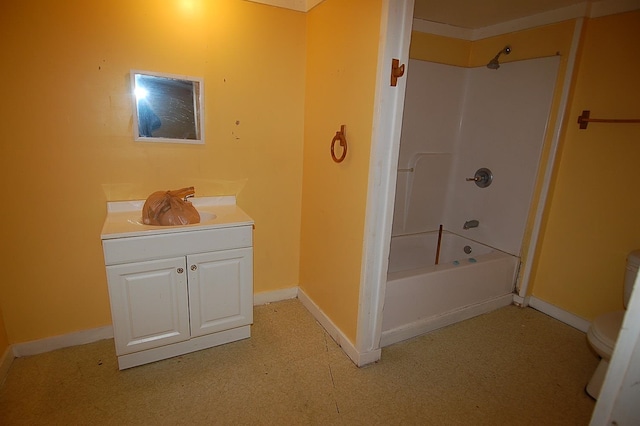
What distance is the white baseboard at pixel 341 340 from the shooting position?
1802mm

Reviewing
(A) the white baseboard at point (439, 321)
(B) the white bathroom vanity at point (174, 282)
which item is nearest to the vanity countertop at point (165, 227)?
(B) the white bathroom vanity at point (174, 282)

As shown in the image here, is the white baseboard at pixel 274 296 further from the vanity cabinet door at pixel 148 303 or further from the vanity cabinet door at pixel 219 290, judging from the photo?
the vanity cabinet door at pixel 148 303

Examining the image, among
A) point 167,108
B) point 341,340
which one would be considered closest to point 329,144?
point 167,108

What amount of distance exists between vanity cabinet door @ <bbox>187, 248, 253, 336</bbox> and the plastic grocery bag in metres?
0.21

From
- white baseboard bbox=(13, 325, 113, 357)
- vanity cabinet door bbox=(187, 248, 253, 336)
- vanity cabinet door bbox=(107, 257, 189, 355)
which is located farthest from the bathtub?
white baseboard bbox=(13, 325, 113, 357)

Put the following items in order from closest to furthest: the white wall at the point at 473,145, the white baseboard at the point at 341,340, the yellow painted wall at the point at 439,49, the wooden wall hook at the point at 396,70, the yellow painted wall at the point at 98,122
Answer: the wooden wall hook at the point at 396,70 < the yellow painted wall at the point at 98,122 < the white baseboard at the point at 341,340 < the white wall at the point at 473,145 < the yellow painted wall at the point at 439,49

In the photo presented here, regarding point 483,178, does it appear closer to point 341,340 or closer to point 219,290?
point 341,340

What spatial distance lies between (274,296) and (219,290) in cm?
71

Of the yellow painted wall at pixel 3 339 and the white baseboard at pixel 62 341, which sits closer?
the yellow painted wall at pixel 3 339

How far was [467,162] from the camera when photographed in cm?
287

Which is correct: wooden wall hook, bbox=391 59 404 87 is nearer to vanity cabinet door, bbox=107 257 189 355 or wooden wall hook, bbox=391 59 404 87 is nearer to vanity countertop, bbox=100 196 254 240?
vanity countertop, bbox=100 196 254 240

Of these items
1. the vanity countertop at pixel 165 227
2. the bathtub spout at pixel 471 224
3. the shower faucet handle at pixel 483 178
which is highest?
the shower faucet handle at pixel 483 178

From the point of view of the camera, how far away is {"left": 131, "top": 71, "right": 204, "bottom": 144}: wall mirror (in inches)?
69.4

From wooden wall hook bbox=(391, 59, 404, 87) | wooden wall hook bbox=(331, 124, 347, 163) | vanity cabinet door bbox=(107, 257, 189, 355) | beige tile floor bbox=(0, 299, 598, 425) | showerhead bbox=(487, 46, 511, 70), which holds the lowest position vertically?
beige tile floor bbox=(0, 299, 598, 425)
